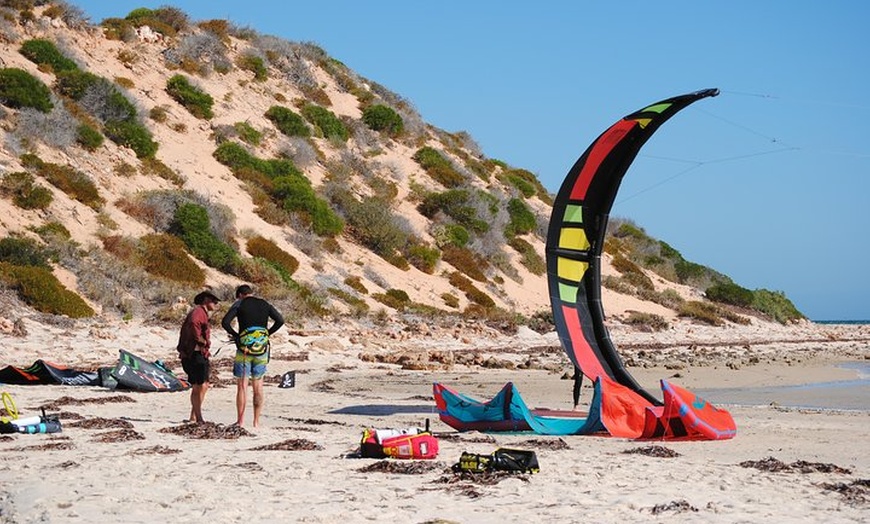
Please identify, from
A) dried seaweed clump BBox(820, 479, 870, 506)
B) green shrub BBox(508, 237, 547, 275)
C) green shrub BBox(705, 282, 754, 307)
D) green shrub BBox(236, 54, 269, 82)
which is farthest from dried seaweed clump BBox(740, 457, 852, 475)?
green shrub BBox(705, 282, 754, 307)

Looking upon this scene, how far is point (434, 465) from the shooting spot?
909 centimetres

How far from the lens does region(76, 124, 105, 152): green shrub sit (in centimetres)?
3148

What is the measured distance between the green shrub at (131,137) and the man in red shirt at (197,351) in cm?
2242

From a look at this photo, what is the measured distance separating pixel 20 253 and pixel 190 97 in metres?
15.7

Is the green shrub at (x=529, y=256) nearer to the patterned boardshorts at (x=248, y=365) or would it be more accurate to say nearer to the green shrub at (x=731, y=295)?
the green shrub at (x=731, y=295)

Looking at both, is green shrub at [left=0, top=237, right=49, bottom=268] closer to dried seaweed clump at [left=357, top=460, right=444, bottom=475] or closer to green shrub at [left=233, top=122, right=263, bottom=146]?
green shrub at [left=233, top=122, right=263, bottom=146]

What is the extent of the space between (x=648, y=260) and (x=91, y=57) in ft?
82.8

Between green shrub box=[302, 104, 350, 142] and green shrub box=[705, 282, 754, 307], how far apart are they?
17.0 metres

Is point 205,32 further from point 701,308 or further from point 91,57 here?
point 701,308

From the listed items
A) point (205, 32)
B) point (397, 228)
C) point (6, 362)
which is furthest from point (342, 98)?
point (6, 362)

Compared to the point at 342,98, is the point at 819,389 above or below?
below

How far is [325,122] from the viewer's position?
42719 millimetres

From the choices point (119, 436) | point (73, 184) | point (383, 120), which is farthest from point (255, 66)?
point (119, 436)

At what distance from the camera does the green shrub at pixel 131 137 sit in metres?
33.1
